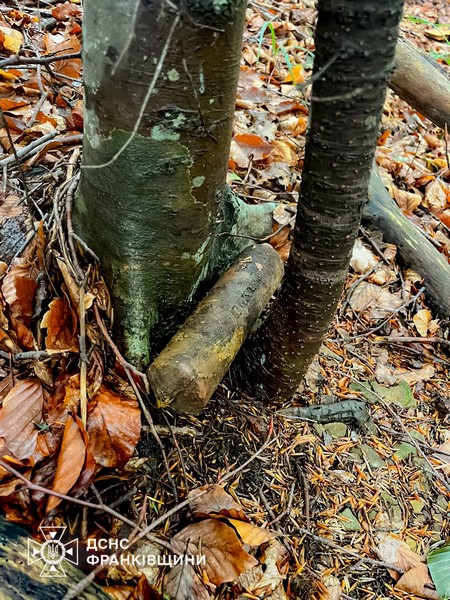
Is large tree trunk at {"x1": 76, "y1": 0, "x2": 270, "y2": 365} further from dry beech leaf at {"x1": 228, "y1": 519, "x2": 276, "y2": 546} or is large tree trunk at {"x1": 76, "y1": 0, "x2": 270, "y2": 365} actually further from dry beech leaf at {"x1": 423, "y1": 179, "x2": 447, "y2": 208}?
dry beech leaf at {"x1": 423, "y1": 179, "x2": 447, "y2": 208}

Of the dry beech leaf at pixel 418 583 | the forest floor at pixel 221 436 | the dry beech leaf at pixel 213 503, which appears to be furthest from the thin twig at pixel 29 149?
the dry beech leaf at pixel 418 583

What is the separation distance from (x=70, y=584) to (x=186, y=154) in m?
1.10

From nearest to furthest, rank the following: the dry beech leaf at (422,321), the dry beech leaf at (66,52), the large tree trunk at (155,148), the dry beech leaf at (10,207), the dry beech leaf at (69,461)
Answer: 1. the large tree trunk at (155,148)
2. the dry beech leaf at (69,461)
3. the dry beech leaf at (10,207)
4. the dry beech leaf at (422,321)
5. the dry beech leaf at (66,52)

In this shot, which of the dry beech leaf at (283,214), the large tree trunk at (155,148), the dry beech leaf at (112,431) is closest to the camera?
the large tree trunk at (155,148)

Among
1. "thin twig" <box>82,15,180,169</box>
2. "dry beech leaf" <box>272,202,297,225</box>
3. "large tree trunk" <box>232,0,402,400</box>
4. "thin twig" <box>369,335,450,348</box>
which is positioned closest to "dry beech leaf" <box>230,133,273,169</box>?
"dry beech leaf" <box>272,202,297,225</box>

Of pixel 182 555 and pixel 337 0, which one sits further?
pixel 182 555

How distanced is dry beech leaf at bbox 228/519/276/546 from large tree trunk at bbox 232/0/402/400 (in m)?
0.47

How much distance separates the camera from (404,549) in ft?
5.58

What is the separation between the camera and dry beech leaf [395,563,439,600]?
161 centimetres

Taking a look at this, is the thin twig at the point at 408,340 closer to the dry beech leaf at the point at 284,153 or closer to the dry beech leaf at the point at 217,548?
the dry beech leaf at the point at 284,153

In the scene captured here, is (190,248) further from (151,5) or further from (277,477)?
(277,477)

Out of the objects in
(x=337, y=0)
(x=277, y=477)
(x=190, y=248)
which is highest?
(x=337, y=0)

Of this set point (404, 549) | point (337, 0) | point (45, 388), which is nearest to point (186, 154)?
point (337, 0)

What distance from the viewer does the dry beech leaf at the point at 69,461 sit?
126cm
